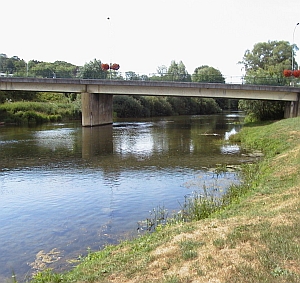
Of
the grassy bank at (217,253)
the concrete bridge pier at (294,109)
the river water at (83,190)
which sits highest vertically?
the concrete bridge pier at (294,109)

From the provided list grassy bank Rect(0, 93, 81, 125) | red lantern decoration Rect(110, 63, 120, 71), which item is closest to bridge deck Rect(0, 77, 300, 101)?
red lantern decoration Rect(110, 63, 120, 71)

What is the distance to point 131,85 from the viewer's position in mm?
46969

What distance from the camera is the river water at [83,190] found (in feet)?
32.5

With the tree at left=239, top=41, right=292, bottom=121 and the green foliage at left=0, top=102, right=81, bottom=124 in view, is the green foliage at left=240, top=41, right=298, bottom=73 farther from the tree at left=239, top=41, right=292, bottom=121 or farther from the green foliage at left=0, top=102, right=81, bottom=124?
the green foliage at left=0, top=102, right=81, bottom=124

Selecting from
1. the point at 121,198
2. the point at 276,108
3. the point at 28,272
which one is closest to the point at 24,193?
the point at 121,198

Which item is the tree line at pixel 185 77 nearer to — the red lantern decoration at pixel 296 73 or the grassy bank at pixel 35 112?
the red lantern decoration at pixel 296 73

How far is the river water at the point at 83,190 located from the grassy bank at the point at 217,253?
1.69 metres

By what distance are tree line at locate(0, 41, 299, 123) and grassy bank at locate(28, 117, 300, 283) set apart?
126 ft

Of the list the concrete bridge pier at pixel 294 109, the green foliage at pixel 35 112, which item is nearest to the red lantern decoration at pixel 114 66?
the green foliage at pixel 35 112

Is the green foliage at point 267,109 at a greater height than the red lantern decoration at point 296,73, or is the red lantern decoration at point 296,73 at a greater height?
the red lantern decoration at point 296,73

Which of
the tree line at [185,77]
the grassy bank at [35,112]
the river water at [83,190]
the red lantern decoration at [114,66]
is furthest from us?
the grassy bank at [35,112]

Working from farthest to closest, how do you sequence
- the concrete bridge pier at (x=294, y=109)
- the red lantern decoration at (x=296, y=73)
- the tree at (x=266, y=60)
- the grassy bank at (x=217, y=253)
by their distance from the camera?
the tree at (x=266, y=60), the red lantern decoration at (x=296, y=73), the concrete bridge pier at (x=294, y=109), the grassy bank at (x=217, y=253)

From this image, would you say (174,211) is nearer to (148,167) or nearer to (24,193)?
(24,193)

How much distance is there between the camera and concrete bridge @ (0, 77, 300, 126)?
4466 cm
